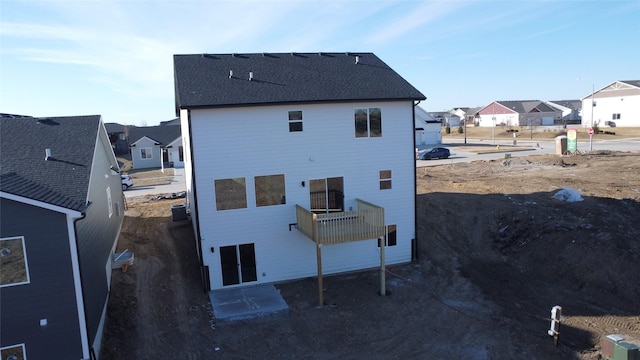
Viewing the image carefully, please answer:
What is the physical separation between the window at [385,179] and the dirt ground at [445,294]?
3600 millimetres

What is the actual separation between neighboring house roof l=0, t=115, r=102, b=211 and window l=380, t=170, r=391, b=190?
11.1m

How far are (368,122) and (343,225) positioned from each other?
476cm

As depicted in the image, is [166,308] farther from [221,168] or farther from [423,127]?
[423,127]

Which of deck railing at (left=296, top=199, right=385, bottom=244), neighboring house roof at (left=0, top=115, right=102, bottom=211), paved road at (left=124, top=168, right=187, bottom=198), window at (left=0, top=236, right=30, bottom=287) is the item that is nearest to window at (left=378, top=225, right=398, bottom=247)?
deck railing at (left=296, top=199, right=385, bottom=244)

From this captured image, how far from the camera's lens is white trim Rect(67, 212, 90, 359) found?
11445 mm

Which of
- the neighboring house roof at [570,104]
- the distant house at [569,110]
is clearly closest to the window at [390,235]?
the distant house at [569,110]

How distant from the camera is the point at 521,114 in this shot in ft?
308

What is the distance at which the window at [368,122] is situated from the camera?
1898cm

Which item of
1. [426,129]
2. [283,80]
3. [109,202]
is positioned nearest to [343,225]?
[283,80]

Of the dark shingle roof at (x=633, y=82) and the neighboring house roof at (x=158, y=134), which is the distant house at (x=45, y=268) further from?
the dark shingle roof at (x=633, y=82)

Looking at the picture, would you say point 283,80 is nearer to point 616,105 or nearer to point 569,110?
point 616,105

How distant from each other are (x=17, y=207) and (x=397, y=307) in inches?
475

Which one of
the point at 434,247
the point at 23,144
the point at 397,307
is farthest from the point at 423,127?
the point at 23,144

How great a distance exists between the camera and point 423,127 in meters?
65.2
